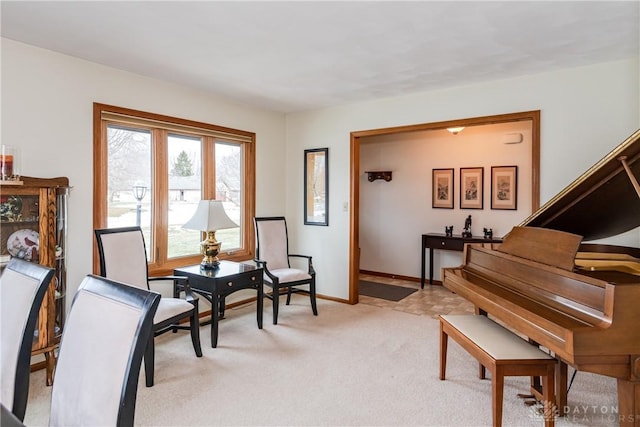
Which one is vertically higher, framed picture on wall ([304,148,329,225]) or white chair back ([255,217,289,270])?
framed picture on wall ([304,148,329,225])

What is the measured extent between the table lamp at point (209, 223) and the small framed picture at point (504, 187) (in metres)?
3.70

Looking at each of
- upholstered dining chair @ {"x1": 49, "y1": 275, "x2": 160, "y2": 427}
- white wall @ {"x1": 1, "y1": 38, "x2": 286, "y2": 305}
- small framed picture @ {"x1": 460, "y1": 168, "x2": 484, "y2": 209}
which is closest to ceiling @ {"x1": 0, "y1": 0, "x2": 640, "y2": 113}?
white wall @ {"x1": 1, "y1": 38, "x2": 286, "y2": 305}

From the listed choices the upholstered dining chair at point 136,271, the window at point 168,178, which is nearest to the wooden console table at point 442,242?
the window at point 168,178

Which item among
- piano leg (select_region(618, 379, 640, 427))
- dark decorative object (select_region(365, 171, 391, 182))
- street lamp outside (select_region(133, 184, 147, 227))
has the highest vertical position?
dark decorative object (select_region(365, 171, 391, 182))

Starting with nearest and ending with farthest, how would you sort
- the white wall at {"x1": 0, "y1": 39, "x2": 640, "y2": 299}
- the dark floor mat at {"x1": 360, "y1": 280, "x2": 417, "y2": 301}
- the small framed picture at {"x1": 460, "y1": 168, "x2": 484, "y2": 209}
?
the white wall at {"x1": 0, "y1": 39, "x2": 640, "y2": 299} → the dark floor mat at {"x1": 360, "y1": 280, "x2": 417, "y2": 301} → the small framed picture at {"x1": 460, "y1": 168, "x2": 484, "y2": 209}

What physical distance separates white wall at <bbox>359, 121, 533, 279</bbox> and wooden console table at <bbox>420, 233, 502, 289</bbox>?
0.26 meters

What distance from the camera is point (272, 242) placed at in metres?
4.46

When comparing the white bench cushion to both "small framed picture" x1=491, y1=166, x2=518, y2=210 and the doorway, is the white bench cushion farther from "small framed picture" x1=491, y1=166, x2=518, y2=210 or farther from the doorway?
"small framed picture" x1=491, y1=166, x2=518, y2=210

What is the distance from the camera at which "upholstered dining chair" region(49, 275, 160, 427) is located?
1.08 m

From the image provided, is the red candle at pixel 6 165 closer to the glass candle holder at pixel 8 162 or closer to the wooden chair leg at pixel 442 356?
the glass candle holder at pixel 8 162

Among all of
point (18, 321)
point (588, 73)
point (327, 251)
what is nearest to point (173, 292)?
point (327, 251)

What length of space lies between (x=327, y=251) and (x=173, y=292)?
197 cm

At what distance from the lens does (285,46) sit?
2.80 meters

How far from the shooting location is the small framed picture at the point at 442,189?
573 centimetres
